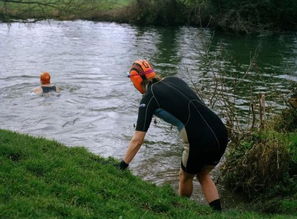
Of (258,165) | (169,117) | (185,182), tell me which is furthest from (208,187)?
(258,165)

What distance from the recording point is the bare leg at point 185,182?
7137 mm

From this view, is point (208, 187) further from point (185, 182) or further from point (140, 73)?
point (140, 73)

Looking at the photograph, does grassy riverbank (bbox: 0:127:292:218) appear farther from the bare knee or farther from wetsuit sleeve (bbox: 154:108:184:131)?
wetsuit sleeve (bbox: 154:108:184:131)

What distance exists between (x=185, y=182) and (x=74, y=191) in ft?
6.27

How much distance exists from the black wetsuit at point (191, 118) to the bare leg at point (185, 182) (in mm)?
459

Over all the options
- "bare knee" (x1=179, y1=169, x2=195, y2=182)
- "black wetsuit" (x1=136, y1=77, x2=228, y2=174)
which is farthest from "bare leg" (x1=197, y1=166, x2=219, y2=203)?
"black wetsuit" (x1=136, y1=77, x2=228, y2=174)

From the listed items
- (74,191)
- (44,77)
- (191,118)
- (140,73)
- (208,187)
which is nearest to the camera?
(74,191)

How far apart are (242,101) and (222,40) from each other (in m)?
17.8

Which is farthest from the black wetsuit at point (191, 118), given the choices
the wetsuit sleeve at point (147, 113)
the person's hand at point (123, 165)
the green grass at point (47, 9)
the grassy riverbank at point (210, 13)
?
the grassy riverbank at point (210, 13)

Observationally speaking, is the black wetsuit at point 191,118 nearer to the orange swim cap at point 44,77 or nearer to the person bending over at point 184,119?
the person bending over at point 184,119

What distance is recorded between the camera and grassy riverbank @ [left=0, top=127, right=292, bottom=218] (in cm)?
566

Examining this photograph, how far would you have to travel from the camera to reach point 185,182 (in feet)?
23.8

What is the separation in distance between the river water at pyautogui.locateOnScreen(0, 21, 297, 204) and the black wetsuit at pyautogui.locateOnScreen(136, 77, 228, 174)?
2.44 m

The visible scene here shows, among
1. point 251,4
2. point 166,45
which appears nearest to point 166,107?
point 166,45
